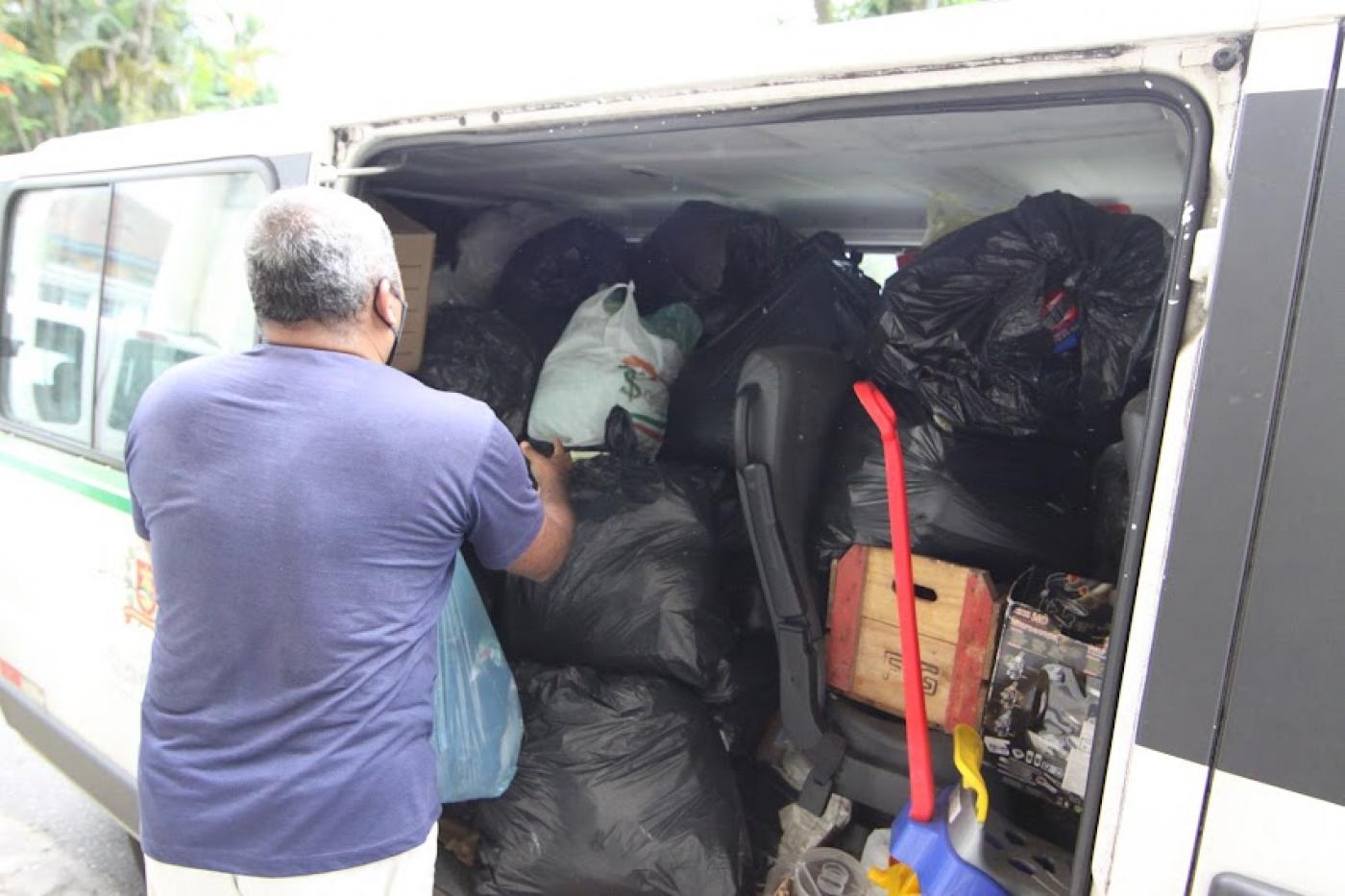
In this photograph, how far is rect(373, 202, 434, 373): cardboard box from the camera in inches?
87.4

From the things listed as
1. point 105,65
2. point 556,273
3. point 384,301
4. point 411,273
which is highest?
point 105,65

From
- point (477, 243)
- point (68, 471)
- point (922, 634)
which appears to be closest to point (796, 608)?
point (922, 634)

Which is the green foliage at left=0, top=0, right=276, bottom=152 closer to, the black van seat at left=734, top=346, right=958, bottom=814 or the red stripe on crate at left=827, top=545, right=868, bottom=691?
the black van seat at left=734, top=346, right=958, bottom=814

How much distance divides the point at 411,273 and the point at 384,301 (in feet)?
2.89

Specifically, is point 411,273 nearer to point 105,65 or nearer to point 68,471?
point 68,471

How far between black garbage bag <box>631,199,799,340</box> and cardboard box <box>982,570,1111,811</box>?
55.2 inches

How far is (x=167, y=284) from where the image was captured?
210 centimetres

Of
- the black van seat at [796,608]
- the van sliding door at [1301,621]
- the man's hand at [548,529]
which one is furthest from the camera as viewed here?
the black van seat at [796,608]

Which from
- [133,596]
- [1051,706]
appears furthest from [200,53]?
[1051,706]

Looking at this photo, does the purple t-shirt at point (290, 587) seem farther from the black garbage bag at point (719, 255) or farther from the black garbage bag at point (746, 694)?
the black garbage bag at point (719, 255)

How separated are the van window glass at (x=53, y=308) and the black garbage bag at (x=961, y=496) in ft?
6.55

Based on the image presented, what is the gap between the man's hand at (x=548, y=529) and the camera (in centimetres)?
152

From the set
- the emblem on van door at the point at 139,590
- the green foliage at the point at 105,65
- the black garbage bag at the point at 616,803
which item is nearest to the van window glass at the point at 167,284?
the emblem on van door at the point at 139,590

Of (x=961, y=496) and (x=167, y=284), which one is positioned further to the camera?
(x=167, y=284)
